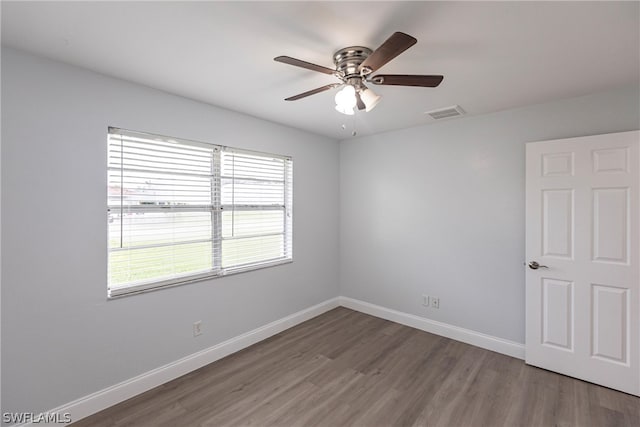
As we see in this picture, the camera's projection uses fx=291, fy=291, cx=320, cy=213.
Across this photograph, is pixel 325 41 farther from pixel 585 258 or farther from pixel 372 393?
pixel 585 258

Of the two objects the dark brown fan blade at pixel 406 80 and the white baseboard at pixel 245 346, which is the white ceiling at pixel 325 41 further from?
the white baseboard at pixel 245 346

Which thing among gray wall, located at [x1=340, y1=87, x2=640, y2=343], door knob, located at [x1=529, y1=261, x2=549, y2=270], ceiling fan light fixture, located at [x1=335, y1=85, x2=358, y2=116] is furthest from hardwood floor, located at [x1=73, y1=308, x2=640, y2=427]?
ceiling fan light fixture, located at [x1=335, y1=85, x2=358, y2=116]

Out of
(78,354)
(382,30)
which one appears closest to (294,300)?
(78,354)

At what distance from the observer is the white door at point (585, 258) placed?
233cm

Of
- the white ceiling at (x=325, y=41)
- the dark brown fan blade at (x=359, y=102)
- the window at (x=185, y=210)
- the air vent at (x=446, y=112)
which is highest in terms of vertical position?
the air vent at (x=446, y=112)

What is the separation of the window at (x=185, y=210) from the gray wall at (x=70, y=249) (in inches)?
3.8

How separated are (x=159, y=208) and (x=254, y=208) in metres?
1.00

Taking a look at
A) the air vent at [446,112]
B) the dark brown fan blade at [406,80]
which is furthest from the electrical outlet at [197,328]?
the air vent at [446,112]

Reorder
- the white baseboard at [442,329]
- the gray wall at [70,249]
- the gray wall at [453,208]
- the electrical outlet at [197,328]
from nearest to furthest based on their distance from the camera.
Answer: the gray wall at [70,249] → the electrical outlet at [197,328] → the gray wall at [453,208] → the white baseboard at [442,329]

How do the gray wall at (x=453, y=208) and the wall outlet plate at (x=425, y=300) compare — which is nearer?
the gray wall at (x=453, y=208)

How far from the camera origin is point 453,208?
3.32 meters

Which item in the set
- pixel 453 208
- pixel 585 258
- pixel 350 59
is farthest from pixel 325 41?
pixel 585 258

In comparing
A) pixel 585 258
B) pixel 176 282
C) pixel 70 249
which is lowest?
pixel 176 282

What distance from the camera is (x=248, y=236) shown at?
3176mm
